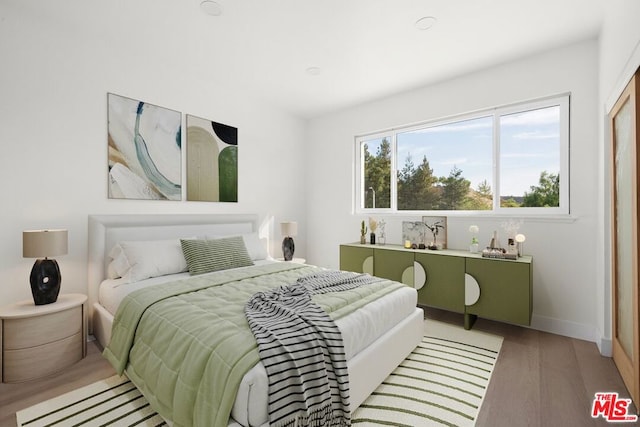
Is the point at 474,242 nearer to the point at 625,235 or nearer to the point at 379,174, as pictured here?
the point at 625,235

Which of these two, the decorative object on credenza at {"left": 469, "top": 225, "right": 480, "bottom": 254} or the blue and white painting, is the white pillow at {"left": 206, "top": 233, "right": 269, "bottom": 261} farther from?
the decorative object on credenza at {"left": 469, "top": 225, "right": 480, "bottom": 254}

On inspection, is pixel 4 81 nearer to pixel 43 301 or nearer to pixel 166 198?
pixel 166 198

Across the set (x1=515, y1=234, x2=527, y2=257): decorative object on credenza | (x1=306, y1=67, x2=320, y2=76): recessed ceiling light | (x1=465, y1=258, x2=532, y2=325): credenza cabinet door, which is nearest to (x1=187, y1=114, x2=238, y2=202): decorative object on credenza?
(x1=306, y1=67, x2=320, y2=76): recessed ceiling light

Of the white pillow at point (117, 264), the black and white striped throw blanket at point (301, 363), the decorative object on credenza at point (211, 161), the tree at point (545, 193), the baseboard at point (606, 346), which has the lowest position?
the baseboard at point (606, 346)

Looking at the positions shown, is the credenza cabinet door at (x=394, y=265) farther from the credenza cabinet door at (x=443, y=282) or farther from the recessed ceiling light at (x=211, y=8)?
the recessed ceiling light at (x=211, y=8)

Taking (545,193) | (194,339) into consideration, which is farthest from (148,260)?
(545,193)

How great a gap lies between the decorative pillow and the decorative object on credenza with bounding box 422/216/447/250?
2690mm

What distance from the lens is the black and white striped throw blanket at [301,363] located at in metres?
1.33

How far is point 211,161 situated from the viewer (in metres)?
3.72

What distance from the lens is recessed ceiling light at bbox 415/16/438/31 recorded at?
2.46m

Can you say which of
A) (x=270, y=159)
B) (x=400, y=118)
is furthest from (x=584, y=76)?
(x=270, y=159)

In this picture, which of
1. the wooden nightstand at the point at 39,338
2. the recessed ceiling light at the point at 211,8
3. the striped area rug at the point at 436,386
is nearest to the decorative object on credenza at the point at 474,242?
the striped area rug at the point at 436,386

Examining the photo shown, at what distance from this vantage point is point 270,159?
446 cm

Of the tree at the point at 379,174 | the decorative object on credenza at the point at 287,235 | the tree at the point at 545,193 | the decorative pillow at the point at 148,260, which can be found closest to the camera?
the decorative pillow at the point at 148,260
